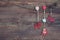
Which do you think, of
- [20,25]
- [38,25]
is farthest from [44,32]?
[20,25]

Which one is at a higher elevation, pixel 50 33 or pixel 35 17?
pixel 35 17

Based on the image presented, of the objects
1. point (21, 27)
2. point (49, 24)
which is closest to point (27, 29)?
point (21, 27)

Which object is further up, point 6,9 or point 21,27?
point 6,9

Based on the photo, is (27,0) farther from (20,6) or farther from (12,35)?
(12,35)

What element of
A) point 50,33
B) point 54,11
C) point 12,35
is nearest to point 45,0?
point 54,11

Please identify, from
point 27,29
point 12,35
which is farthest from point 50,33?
point 12,35

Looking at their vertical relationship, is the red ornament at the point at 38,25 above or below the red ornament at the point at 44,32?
above

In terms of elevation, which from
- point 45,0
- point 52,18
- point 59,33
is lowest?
point 59,33

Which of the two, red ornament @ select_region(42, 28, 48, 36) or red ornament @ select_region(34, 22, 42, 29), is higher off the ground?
red ornament @ select_region(34, 22, 42, 29)

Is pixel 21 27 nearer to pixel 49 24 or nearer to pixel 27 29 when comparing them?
pixel 27 29

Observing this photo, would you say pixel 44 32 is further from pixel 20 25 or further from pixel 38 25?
pixel 20 25
